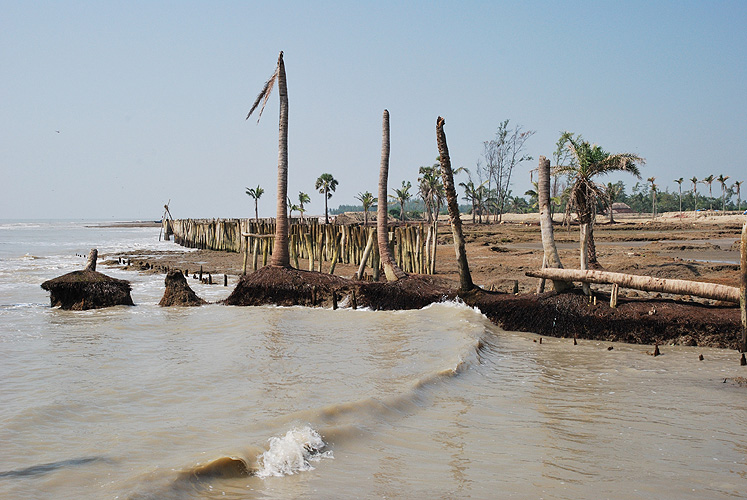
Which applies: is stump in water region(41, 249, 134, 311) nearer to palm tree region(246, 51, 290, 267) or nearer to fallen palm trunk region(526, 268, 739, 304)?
palm tree region(246, 51, 290, 267)

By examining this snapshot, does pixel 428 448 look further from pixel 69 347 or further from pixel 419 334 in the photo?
pixel 69 347

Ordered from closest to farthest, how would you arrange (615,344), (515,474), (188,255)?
(515,474) < (615,344) < (188,255)

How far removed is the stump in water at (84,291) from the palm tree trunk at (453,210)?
862 cm

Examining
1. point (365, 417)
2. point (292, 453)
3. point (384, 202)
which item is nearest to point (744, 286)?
point (365, 417)

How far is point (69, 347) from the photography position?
406 inches

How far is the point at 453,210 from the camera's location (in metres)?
12.3

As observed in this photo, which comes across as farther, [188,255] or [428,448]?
[188,255]

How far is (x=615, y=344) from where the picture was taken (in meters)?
9.99

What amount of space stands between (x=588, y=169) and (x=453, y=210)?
17.6 ft

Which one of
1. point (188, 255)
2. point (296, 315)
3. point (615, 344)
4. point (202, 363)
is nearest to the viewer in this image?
point (202, 363)

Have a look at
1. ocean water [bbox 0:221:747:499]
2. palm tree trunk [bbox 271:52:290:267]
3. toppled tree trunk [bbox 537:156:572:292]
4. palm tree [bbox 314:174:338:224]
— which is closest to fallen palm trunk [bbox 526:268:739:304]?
toppled tree trunk [bbox 537:156:572:292]

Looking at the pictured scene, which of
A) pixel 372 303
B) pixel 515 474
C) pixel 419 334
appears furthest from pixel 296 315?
pixel 515 474

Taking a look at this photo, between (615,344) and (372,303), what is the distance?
5.48 m

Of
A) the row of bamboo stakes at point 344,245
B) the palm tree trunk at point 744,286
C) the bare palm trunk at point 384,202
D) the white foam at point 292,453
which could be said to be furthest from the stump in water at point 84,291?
the palm tree trunk at point 744,286
